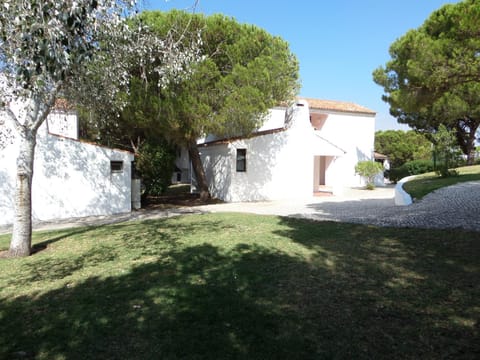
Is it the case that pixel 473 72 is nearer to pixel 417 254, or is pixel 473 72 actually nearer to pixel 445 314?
pixel 417 254

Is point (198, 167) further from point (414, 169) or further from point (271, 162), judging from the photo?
point (414, 169)

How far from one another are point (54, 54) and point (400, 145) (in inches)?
1890

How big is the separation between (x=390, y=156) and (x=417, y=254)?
43.8 meters

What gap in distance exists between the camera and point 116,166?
15.0 m

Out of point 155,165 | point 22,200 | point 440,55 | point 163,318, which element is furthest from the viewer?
point 155,165

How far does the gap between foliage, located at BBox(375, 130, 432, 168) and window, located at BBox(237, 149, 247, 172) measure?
1281 inches

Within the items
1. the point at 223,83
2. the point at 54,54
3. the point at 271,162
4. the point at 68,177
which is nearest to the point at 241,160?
the point at 271,162

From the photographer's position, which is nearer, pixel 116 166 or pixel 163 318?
pixel 163 318

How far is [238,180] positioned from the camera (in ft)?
60.8

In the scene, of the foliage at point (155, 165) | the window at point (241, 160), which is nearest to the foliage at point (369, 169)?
the window at point (241, 160)

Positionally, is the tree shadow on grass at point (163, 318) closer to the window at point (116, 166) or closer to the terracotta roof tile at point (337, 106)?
the window at point (116, 166)

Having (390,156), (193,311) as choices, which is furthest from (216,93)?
(390,156)

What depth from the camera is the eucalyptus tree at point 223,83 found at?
46.1ft

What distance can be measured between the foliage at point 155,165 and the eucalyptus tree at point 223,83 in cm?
156
